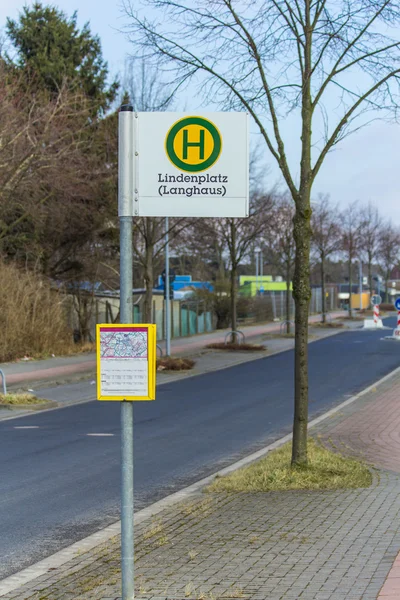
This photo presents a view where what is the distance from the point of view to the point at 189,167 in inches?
197

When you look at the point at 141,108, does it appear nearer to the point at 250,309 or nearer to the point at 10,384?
the point at 10,384

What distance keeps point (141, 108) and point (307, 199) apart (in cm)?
1525

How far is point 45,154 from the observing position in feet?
87.0

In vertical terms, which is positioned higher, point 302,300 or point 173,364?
point 302,300

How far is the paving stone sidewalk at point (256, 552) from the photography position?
5.07 meters

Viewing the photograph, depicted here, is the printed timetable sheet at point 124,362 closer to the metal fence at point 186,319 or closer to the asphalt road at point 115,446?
the asphalt road at point 115,446

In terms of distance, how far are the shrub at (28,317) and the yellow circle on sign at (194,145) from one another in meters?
20.2

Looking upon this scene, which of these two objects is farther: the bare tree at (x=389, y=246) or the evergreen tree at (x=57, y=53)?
the bare tree at (x=389, y=246)

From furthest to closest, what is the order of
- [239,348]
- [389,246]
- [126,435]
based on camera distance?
[389,246] → [239,348] → [126,435]

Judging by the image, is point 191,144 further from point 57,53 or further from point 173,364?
point 57,53

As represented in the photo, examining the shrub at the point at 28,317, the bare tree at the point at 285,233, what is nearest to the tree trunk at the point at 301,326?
the shrub at the point at 28,317

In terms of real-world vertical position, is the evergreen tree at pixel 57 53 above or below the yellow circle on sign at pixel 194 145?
above

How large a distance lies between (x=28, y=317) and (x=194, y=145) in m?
21.8

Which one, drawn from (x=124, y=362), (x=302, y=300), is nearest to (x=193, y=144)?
(x=124, y=362)
